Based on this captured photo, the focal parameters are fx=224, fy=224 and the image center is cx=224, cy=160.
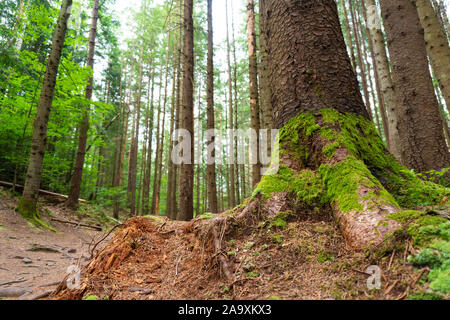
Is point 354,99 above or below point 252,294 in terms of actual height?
above

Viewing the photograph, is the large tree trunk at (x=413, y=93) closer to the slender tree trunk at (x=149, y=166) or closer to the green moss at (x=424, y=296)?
the green moss at (x=424, y=296)

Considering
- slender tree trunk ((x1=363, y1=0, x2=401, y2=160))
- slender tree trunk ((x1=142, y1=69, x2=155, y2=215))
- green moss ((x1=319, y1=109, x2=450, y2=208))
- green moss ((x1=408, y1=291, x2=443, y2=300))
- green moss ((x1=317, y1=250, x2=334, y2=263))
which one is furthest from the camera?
slender tree trunk ((x1=142, y1=69, x2=155, y2=215))

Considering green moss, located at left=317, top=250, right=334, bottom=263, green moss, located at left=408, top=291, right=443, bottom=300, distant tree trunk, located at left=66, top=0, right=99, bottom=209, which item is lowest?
green moss, located at left=408, top=291, right=443, bottom=300

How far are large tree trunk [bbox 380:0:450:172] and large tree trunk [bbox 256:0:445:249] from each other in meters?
2.83

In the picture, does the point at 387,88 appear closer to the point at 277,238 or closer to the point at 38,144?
the point at 277,238

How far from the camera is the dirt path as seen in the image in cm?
267

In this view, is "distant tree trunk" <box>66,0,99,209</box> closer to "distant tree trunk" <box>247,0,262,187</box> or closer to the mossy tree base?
"distant tree trunk" <box>247,0,262,187</box>

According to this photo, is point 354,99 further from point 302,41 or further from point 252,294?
point 252,294

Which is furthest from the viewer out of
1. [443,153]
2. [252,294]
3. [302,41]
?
[443,153]

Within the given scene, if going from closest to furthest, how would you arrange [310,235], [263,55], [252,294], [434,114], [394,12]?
[252,294], [310,235], [434,114], [394,12], [263,55]

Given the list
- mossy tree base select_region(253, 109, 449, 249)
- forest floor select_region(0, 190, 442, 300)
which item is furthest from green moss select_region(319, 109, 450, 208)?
forest floor select_region(0, 190, 442, 300)

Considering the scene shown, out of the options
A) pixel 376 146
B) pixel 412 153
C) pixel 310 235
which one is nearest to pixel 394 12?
pixel 412 153
